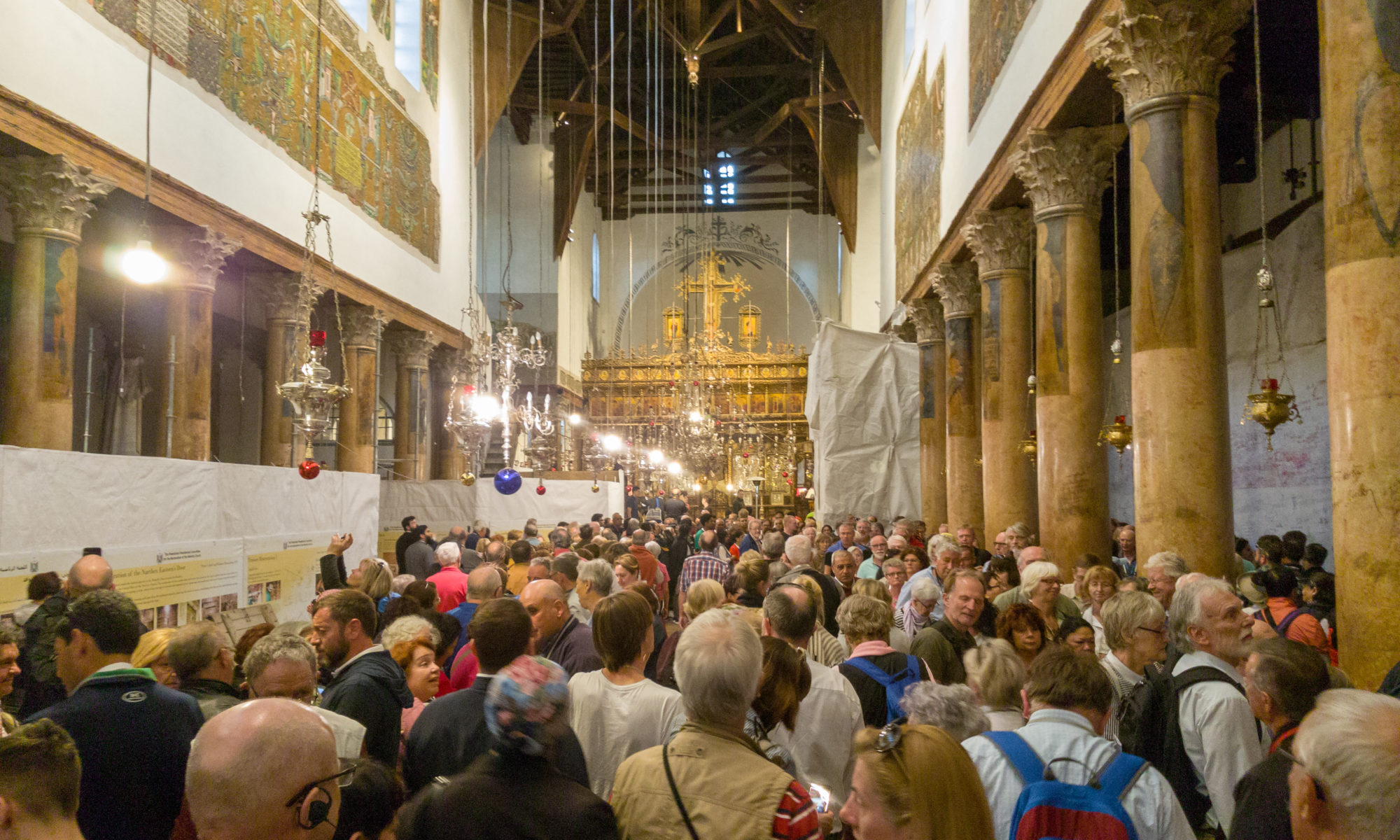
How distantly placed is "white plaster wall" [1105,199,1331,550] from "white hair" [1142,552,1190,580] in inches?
180

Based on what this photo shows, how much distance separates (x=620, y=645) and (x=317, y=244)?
13.7 meters

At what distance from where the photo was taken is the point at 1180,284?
6543 millimetres

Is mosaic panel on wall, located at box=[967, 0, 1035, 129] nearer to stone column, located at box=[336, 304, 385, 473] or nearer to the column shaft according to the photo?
the column shaft

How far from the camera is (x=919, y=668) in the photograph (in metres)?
3.74

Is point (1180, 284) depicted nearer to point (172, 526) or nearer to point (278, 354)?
point (172, 526)

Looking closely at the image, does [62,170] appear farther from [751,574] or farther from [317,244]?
[751,574]

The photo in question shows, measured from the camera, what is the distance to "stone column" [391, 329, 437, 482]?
19.5 m

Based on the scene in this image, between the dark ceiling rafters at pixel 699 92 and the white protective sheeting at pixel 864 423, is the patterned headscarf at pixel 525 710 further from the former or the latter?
the dark ceiling rafters at pixel 699 92

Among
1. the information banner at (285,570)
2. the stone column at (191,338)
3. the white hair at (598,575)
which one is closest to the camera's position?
the white hair at (598,575)

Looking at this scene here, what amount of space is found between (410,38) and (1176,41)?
15758 millimetres

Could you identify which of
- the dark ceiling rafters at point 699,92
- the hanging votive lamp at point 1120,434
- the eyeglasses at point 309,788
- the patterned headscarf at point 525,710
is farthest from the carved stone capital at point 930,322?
the eyeglasses at point 309,788

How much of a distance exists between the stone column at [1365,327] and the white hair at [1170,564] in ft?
2.74

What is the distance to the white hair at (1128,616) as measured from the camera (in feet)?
11.6

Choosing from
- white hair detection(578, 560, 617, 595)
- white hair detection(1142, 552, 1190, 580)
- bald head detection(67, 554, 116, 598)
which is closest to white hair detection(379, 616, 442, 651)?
white hair detection(578, 560, 617, 595)
